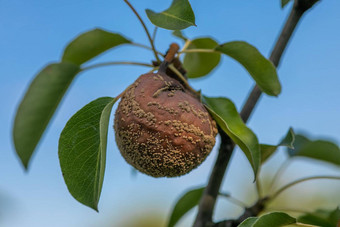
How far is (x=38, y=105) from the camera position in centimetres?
119

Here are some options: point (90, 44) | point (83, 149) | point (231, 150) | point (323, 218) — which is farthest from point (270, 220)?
point (90, 44)

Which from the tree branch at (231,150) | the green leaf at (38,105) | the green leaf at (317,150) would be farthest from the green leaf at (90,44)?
the green leaf at (317,150)

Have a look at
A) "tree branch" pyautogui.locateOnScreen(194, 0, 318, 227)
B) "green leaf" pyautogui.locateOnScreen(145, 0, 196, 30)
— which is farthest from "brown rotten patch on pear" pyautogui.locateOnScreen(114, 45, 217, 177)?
"tree branch" pyautogui.locateOnScreen(194, 0, 318, 227)

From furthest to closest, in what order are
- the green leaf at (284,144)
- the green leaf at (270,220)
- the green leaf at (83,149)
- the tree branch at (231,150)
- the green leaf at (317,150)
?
the green leaf at (317,150)
the tree branch at (231,150)
the green leaf at (284,144)
the green leaf at (83,149)
the green leaf at (270,220)

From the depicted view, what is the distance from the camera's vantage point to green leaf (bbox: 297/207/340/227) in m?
1.65

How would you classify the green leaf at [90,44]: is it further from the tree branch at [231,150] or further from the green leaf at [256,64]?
the tree branch at [231,150]

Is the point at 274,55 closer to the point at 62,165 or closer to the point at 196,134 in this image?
the point at 196,134

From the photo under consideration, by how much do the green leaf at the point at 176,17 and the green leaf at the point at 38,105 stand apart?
275mm

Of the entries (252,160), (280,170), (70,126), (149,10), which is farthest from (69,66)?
(280,170)

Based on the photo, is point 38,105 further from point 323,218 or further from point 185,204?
point 323,218

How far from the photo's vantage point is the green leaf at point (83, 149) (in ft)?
3.87

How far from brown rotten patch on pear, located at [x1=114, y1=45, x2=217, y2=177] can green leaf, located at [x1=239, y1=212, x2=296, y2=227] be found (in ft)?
0.75

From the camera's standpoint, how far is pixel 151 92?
1197 mm

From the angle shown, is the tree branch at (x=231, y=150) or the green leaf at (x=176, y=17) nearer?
the green leaf at (x=176, y=17)
